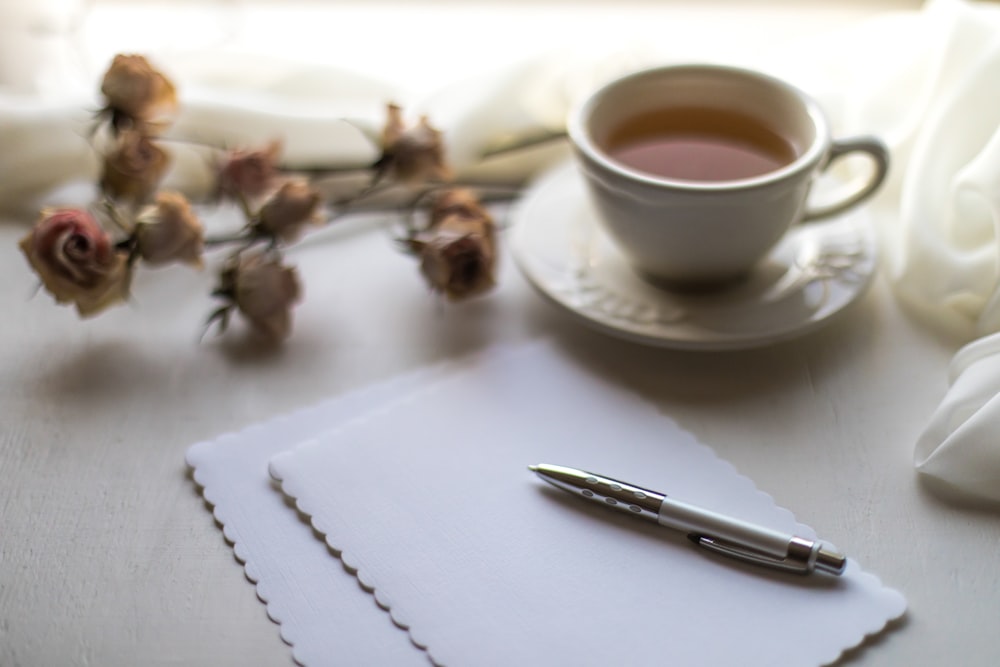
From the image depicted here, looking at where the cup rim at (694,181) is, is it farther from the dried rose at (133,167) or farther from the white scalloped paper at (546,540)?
the dried rose at (133,167)

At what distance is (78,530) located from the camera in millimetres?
609

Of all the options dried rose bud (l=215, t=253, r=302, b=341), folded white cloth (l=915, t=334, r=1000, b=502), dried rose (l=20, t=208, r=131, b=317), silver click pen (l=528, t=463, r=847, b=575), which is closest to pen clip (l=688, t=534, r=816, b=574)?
silver click pen (l=528, t=463, r=847, b=575)

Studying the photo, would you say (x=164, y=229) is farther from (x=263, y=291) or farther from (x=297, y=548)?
(x=297, y=548)

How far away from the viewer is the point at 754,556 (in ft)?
1.87

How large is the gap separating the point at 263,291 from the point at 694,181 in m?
0.34

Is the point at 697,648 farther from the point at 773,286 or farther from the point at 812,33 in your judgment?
the point at 812,33

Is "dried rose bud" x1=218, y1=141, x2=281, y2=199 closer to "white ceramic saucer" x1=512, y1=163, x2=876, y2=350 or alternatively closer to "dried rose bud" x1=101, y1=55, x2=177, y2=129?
"dried rose bud" x1=101, y1=55, x2=177, y2=129

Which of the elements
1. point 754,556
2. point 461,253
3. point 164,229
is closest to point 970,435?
point 754,556

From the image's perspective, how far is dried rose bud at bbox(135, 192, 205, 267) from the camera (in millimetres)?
738

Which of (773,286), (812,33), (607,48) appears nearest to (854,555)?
(773,286)

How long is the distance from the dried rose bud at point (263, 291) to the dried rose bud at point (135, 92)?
0.49 feet

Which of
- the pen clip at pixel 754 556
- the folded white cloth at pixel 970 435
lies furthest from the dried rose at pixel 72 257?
the folded white cloth at pixel 970 435

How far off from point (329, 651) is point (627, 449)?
24 centimetres

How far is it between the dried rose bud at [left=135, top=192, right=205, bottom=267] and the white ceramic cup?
304mm
